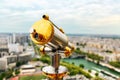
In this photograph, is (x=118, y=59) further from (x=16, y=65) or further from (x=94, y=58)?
(x=16, y=65)

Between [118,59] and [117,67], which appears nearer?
[117,67]

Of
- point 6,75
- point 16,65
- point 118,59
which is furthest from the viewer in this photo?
point 118,59

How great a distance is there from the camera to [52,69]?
444 millimetres

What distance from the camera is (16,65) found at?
10.2 m

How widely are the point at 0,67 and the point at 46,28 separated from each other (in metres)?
9.35

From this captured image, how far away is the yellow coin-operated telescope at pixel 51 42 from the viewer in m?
0.37

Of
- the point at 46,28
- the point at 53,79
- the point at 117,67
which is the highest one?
the point at 46,28

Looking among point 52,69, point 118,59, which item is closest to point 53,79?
point 52,69

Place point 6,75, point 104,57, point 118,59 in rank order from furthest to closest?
point 104,57 → point 118,59 → point 6,75

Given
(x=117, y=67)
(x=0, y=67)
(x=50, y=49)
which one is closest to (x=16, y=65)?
(x=0, y=67)

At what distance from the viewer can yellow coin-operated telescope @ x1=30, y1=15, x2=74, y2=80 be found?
369mm

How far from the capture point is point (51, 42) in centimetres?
41

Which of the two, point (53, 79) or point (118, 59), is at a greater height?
point (53, 79)

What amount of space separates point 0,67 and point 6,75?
1.69m
